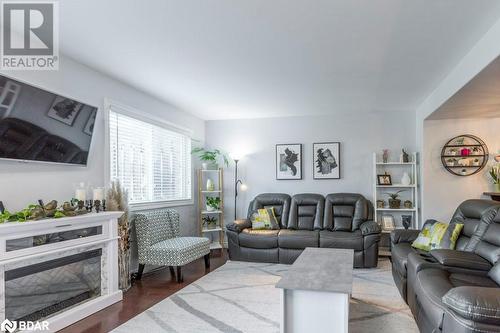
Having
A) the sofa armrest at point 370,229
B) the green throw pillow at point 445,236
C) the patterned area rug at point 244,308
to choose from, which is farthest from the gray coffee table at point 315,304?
the sofa armrest at point 370,229

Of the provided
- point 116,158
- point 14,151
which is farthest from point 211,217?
point 14,151

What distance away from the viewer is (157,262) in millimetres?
4074

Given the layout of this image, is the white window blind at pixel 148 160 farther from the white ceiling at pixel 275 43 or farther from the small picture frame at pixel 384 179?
the small picture frame at pixel 384 179

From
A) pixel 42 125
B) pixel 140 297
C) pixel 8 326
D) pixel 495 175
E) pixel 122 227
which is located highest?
pixel 42 125

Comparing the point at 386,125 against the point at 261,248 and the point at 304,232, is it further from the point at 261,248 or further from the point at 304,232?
the point at 261,248

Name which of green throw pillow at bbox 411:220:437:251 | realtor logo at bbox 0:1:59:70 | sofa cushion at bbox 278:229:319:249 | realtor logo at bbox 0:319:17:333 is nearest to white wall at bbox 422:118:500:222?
green throw pillow at bbox 411:220:437:251

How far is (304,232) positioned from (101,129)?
3177mm

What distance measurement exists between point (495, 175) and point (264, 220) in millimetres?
3527

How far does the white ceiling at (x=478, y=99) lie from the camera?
3.02m

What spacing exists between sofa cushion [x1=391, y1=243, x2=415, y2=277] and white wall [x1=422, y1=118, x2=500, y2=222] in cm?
171

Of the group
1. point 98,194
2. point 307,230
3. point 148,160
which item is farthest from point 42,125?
point 307,230

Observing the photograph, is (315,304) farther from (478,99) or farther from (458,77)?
(478,99)

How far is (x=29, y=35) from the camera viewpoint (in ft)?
9.31

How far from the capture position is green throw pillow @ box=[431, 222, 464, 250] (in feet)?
10.9
